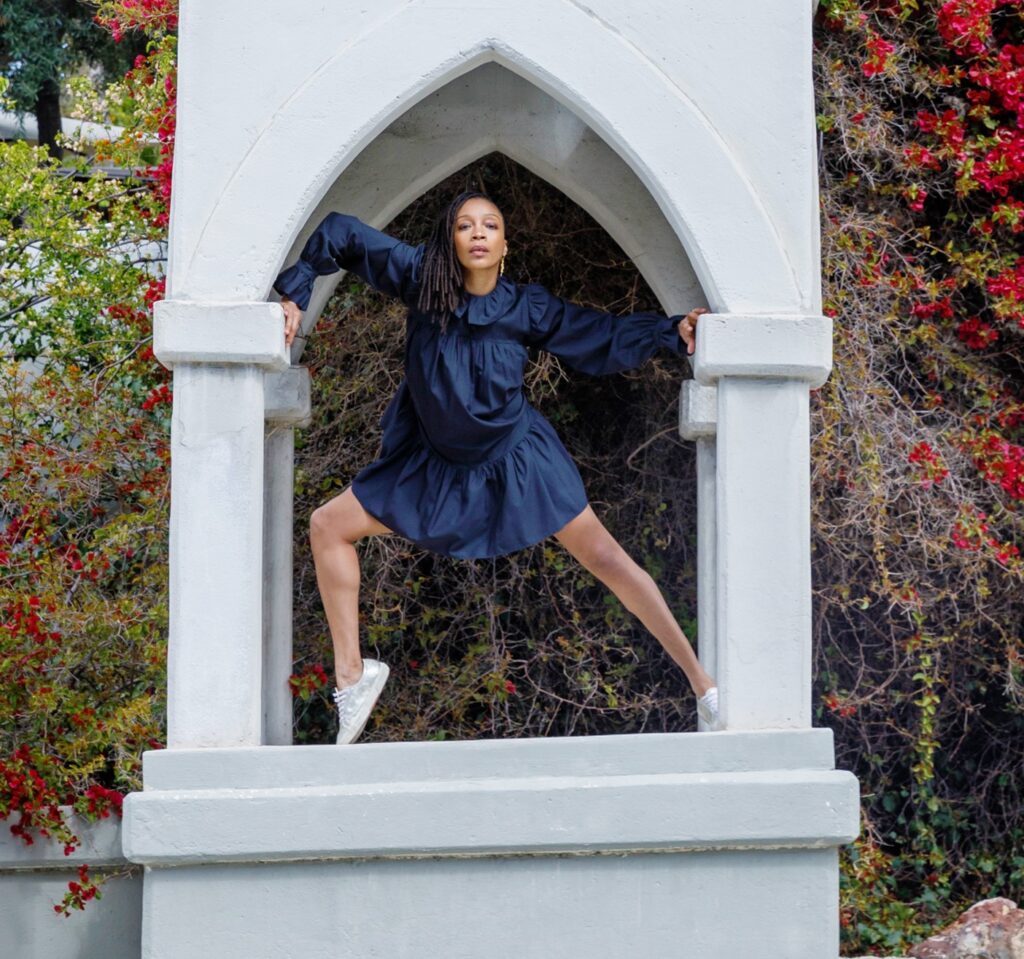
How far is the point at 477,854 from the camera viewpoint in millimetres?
3529

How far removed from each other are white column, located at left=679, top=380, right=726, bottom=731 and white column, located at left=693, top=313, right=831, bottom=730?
1.33 feet

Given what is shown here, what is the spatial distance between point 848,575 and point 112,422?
254cm

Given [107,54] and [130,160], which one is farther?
[107,54]

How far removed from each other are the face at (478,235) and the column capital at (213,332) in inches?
24.2

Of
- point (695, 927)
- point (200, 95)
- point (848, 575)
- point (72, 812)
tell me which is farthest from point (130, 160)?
point (695, 927)

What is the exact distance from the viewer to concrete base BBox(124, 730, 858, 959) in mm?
3496

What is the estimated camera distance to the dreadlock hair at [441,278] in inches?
158

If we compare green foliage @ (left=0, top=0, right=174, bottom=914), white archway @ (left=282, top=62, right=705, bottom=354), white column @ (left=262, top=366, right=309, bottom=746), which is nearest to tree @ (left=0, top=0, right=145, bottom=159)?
green foliage @ (left=0, top=0, right=174, bottom=914)

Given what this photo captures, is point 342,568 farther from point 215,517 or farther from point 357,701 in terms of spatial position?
point 215,517

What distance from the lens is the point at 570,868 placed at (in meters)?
3.55

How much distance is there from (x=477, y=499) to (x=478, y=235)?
674mm

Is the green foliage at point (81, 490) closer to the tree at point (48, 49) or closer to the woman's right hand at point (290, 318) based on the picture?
the woman's right hand at point (290, 318)

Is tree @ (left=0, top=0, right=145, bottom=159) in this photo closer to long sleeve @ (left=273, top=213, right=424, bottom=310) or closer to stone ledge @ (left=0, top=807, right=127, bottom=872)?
stone ledge @ (left=0, top=807, right=127, bottom=872)

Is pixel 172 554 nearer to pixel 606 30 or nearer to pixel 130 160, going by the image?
pixel 606 30
